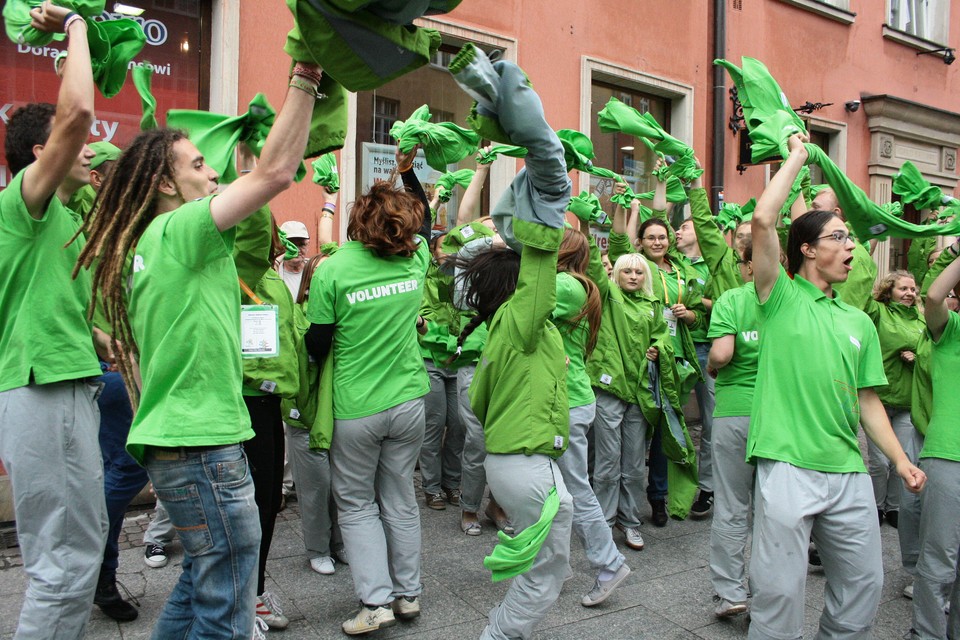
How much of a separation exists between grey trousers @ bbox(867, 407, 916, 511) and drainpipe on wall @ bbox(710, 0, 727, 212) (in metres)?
5.56

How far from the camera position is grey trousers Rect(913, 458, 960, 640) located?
369 centimetres

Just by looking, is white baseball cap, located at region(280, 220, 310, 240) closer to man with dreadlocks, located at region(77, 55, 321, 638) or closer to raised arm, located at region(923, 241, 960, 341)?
man with dreadlocks, located at region(77, 55, 321, 638)

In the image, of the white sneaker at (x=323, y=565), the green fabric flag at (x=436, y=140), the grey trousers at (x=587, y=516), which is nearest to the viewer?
the grey trousers at (x=587, y=516)

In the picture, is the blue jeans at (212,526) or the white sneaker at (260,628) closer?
the blue jeans at (212,526)

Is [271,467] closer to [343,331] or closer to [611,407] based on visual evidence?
[343,331]

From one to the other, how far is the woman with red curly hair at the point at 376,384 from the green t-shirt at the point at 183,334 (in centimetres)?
136

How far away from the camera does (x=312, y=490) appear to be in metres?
4.35

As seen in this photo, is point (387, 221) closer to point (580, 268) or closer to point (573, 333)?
point (580, 268)

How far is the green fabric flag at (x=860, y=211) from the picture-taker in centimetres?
368

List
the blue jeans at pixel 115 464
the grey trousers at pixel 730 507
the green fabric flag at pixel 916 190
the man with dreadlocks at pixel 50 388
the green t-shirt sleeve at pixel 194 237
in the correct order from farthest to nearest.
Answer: the green fabric flag at pixel 916 190 → the grey trousers at pixel 730 507 → the blue jeans at pixel 115 464 → the man with dreadlocks at pixel 50 388 → the green t-shirt sleeve at pixel 194 237

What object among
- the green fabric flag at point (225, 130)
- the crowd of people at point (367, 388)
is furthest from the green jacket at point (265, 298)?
the green fabric flag at point (225, 130)

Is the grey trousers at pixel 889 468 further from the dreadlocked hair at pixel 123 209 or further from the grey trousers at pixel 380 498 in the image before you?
the dreadlocked hair at pixel 123 209

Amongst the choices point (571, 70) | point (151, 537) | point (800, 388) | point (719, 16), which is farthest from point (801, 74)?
point (151, 537)

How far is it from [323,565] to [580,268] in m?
2.09
